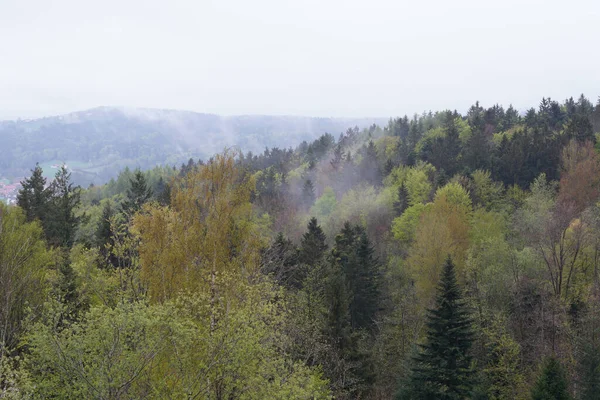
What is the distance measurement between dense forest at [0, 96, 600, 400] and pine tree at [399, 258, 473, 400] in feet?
0.29

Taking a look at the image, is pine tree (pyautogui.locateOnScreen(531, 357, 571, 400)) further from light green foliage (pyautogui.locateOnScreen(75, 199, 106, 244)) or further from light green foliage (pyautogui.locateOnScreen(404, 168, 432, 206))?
light green foliage (pyautogui.locateOnScreen(404, 168, 432, 206))

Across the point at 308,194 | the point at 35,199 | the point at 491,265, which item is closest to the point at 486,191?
the point at 491,265

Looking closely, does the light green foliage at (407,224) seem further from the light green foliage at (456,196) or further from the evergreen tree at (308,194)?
the evergreen tree at (308,194)

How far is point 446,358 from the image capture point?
63.6 feet

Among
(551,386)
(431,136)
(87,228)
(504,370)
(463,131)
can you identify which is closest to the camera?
(551,386)

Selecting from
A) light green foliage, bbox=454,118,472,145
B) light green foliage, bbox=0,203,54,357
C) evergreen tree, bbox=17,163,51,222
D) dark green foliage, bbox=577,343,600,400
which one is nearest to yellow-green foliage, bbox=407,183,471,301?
dark green foliage, bbox=577,343,600,400

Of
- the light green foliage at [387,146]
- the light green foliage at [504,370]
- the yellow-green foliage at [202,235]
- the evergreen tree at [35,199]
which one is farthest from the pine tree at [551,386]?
the light green foliage at [387,146]

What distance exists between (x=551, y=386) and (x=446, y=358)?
4.73 meters

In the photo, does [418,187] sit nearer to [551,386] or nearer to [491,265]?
[491,265]

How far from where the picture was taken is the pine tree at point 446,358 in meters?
18.9

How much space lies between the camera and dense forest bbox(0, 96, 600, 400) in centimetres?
994

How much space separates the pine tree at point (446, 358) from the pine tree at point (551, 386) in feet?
10.3

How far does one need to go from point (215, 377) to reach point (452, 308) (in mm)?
13817

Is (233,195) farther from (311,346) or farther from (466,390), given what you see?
(466,390)
